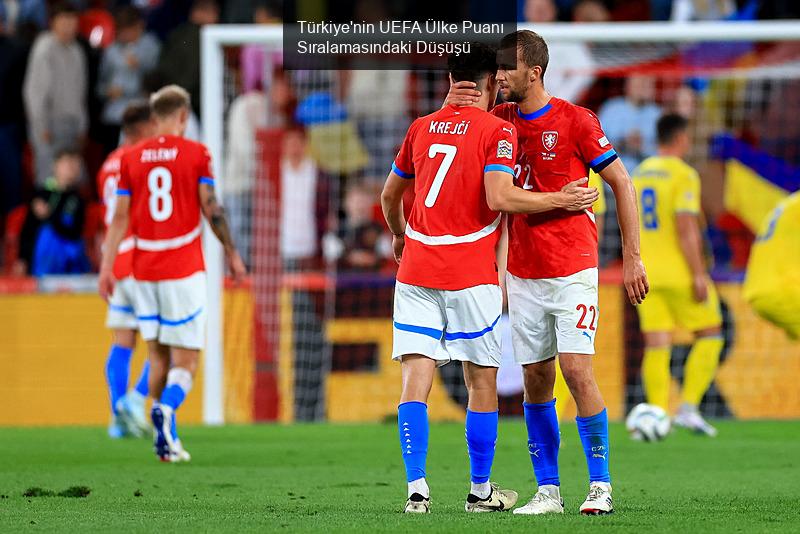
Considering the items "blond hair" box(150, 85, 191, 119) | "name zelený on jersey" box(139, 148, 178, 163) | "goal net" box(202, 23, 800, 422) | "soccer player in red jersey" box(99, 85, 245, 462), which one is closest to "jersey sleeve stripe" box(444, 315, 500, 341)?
"soccer player in red jersey" box(99, 85, 245, 462)

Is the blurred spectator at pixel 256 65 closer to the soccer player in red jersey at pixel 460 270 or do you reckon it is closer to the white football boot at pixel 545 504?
the soccer player in red jersey at pixel 460 270

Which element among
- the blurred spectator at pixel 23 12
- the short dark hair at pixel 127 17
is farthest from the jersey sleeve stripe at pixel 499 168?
the blurred spectator at pixel 23 12

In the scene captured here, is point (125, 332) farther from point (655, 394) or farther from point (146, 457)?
point (655, 394)

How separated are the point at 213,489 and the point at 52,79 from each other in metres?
9.39

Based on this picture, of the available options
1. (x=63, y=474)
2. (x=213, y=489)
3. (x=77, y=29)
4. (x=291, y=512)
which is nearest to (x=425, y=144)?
(x=291, y=512)

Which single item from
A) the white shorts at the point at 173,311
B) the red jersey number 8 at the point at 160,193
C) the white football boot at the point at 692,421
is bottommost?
the white football boot at the point at 692,421

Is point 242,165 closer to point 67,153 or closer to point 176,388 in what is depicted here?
point 67,153

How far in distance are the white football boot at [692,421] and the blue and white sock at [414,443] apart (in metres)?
6.03

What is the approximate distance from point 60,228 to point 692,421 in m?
6.85

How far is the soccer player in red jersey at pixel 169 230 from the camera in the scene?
31.6 ft

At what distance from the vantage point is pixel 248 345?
13.8m

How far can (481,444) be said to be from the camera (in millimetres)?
6348

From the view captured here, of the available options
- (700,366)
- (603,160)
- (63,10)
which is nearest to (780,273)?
(700,366)

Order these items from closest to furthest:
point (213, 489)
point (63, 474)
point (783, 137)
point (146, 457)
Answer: point (213, 489), point (63, 474), point (146, 457), point (783, 137)
